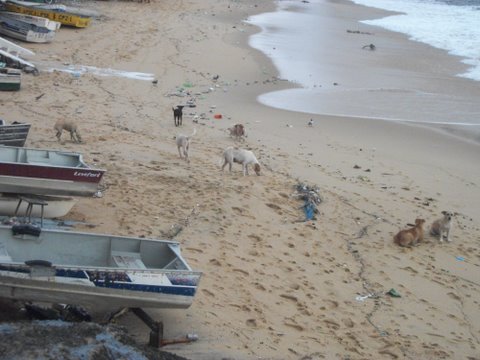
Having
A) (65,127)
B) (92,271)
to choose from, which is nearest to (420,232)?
(92,271)

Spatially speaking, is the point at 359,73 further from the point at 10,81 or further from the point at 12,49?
the point at 10,81

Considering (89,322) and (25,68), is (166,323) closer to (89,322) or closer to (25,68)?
(89,322)

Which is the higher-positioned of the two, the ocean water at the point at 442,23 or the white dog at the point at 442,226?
the ocean water at the point at 442,23

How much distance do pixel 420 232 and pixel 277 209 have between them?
2323 mm

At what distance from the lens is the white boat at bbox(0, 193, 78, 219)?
9516 millimetres

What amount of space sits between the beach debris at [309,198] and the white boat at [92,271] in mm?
4122

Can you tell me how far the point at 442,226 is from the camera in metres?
11.3

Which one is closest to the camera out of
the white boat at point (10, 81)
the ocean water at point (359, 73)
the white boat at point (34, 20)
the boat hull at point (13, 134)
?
the boat hull at point (13, 134)

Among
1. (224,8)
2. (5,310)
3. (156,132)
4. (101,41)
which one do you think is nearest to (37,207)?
(5,310)

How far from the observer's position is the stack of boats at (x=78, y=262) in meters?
6.62

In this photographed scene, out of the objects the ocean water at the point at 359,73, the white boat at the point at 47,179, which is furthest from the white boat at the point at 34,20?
the white boat at the point at 47,179

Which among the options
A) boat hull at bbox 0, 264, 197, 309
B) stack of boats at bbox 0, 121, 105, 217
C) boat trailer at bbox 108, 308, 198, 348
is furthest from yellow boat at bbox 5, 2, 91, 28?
boat hull at bbox 0, 264, 197, 309

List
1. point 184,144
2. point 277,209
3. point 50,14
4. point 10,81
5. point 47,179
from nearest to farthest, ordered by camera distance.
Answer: point 47,179 < point 277,209 < point 184,144 < point 10,81 < point 50,14

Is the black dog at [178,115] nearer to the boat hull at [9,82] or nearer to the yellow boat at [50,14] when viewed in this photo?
the boat hull at [9,82]
